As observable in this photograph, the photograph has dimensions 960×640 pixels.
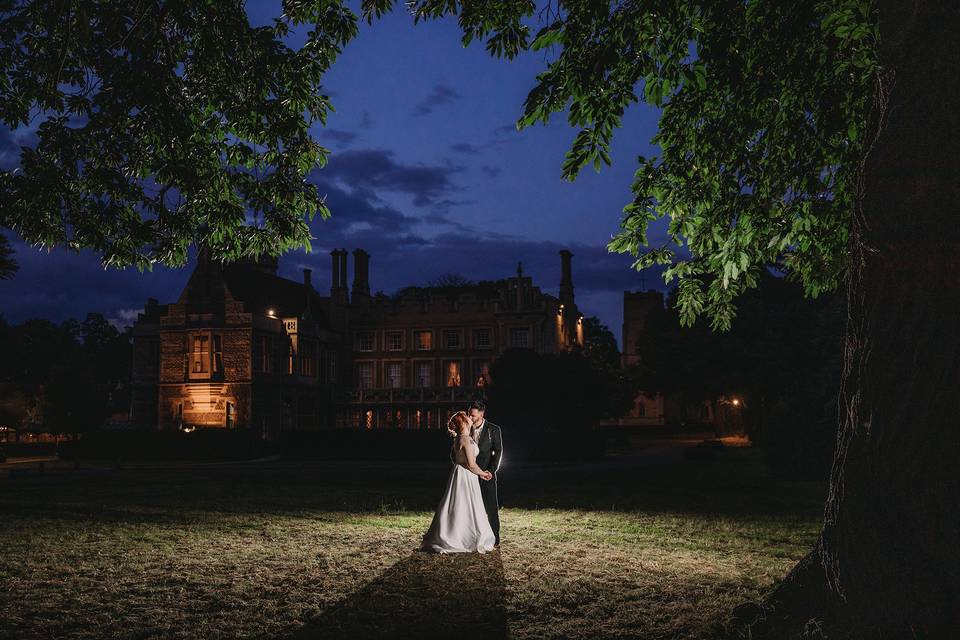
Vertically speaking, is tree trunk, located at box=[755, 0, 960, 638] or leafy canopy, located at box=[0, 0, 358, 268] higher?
leafy canopy, located at box=[0, 0, 358, 268]

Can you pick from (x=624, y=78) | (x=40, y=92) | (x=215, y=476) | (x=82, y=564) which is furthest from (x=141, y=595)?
(x=215, y=476)

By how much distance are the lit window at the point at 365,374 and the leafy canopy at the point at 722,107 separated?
52041 millimetres

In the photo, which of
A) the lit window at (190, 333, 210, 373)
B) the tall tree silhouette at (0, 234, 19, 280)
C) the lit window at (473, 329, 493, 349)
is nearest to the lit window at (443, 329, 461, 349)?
the lit window at (473, 329, 493, 349)

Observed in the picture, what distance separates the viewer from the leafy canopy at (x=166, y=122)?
927 centimetres

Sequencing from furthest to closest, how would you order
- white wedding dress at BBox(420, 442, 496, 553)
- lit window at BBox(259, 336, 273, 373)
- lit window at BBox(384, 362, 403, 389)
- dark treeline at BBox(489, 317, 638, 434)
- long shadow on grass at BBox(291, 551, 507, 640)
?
lit window at BBox(384, 362, 403, 389) → lit window at BBox(259, 336, 273, 373) → dark treeline at BBox(489, 317, 638, 434) → white wedding dress at BBox(420, 442, 496, 553) → long shadow on grass at BBox(291, 551, 507, 640)

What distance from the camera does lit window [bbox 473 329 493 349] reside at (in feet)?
194

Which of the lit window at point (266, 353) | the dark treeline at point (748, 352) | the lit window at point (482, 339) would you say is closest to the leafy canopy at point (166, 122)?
the dark treeline at point (748, 352)

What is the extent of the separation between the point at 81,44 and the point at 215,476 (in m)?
21.0

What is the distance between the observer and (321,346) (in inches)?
2275

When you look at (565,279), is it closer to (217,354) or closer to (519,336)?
(519,336)

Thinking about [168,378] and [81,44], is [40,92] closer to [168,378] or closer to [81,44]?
[81,44]

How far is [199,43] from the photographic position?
1002cm

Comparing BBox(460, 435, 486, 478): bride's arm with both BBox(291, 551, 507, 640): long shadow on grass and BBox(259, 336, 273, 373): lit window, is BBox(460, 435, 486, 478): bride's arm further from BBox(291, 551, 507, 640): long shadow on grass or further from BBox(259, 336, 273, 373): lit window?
BBox(259, 336, 273, 373): lit window

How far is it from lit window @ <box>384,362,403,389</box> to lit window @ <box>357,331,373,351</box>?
6.71ft
